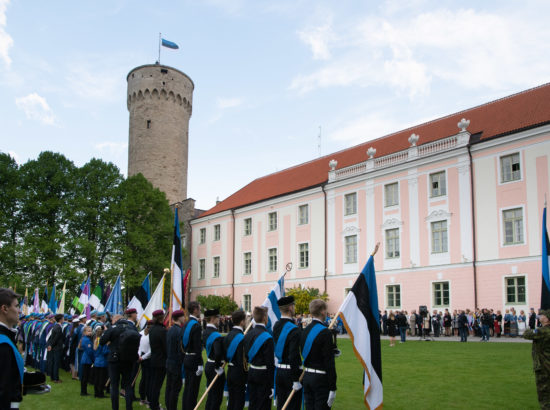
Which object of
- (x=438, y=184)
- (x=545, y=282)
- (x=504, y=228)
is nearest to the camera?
(x=545, y=282)

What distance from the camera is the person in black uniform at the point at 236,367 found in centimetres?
757

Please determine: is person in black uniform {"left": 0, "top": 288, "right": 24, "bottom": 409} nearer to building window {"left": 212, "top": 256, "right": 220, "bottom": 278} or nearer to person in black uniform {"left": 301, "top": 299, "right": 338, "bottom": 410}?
person in black uniform {"left": 301, "top": 299, "right": 338, "bottom": 410}

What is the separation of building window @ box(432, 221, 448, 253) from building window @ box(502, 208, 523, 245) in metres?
3.28

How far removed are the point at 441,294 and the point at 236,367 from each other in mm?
22810

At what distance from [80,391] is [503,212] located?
21.7 m

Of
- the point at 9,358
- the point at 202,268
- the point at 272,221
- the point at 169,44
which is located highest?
the point at 169,44

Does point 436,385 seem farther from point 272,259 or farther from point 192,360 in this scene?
point 272,259

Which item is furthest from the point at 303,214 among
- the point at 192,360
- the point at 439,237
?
the point at 192,360

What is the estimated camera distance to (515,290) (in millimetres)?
25297

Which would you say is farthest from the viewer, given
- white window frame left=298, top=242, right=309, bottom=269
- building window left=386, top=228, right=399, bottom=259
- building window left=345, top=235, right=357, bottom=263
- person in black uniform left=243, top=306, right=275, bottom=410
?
white window frame left=298, top=242, right=309, bottom=269

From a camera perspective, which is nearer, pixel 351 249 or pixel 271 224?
pixel 351 249

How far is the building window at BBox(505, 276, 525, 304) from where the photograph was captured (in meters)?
25.1

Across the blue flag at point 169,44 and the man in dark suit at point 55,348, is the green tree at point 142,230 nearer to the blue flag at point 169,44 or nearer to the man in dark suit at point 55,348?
the blue flag at point 169,44

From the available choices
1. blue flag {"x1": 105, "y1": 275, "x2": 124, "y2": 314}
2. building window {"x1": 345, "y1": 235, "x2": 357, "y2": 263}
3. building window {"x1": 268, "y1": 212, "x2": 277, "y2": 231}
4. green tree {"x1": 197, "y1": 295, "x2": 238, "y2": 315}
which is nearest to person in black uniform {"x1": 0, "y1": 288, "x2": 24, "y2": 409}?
blue flag {"x1": 105, "y1": 275, "x2": 124, "y2": 314}
